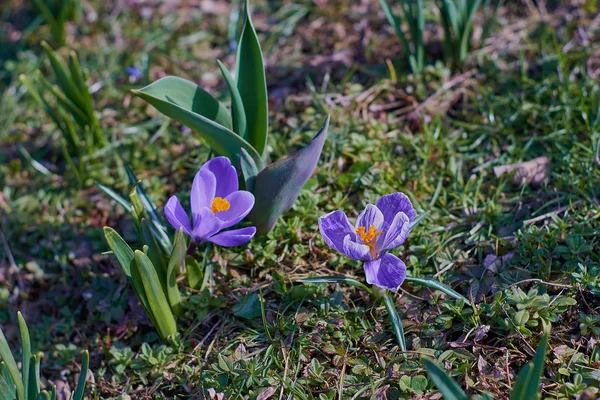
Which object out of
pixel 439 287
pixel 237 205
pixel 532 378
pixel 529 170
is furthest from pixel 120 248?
pixel 529 170

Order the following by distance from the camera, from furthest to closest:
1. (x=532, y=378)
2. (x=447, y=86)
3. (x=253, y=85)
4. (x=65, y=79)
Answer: (x=447, y=86) < (x=65, y=79) < (x=253, y=85) < (x=532, y=378)

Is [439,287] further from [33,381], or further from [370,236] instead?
[33,381]

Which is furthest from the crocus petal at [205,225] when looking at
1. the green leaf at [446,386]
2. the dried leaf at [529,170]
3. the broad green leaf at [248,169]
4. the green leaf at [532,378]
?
the dried leaf at [529,170]

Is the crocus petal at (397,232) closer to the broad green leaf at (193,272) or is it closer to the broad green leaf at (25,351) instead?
the broad green leaf at (193,272)

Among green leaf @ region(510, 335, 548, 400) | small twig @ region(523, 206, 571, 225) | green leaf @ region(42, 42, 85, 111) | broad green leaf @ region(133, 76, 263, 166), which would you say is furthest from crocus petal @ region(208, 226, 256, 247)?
green leaf @ region(42, 42, 85, 111)

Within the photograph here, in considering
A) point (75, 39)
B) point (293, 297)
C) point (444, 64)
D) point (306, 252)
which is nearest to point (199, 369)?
point (293, 297)
